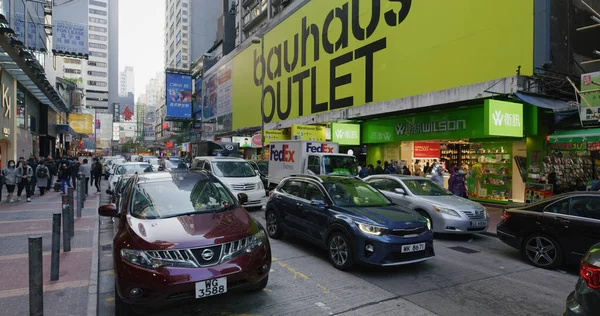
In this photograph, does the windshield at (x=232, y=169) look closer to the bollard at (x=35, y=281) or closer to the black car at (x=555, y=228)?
the black car at (x=555, y=228)

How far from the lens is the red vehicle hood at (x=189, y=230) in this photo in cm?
383

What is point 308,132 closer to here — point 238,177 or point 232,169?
point 232,169

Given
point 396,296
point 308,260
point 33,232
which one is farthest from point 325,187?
point 33,232

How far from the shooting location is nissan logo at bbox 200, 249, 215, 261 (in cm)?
378

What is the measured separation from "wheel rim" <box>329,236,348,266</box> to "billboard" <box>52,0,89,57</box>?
1942 centimetres

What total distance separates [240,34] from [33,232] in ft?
169

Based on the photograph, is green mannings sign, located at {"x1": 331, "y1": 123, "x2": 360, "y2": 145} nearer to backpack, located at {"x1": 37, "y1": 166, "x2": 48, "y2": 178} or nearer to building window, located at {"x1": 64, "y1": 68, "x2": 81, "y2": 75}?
backpack, located at {"x1": 37, "y1": 166, "x2": 48, "y2": 178}

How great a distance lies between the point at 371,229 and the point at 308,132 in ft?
54.2

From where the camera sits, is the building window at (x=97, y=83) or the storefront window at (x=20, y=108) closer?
the storefront window at (x=20, y=108)

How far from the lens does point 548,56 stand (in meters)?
10.9

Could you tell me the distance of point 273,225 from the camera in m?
7.84

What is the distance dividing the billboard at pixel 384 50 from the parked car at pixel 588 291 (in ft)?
34.1

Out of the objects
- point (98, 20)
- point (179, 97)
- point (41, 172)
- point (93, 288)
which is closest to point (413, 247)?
point (93, 288)

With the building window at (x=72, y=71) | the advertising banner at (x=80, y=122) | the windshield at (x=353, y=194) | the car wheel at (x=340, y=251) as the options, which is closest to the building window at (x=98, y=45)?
the building window at (x=72, y=71)
